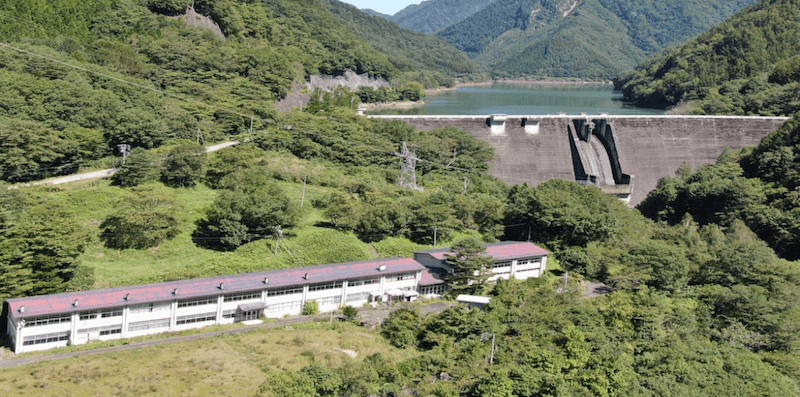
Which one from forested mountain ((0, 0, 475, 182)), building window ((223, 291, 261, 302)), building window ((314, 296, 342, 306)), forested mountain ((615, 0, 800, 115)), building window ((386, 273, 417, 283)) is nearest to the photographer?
building window ((223, 291, 261, 302))

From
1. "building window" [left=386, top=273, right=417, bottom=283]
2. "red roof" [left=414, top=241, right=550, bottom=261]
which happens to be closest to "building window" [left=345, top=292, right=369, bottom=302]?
"building window" [left=386, top=273, right=417, bottom=283]

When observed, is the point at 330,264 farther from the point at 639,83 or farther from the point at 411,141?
the point at 639,83

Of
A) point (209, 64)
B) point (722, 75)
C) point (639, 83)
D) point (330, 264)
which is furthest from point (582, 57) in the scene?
point (330, 264)

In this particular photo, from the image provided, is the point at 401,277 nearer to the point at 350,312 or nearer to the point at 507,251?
the point at 350,312

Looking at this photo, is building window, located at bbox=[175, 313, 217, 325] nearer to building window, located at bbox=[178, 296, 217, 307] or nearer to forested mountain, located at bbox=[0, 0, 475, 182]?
building window, located at bbox=[178, 296, 217, 307]

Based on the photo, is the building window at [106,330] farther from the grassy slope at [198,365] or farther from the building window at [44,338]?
the grassy slope at [198,365]

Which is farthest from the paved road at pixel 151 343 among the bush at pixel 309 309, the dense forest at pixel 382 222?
the dense forest at pixel 382 222
